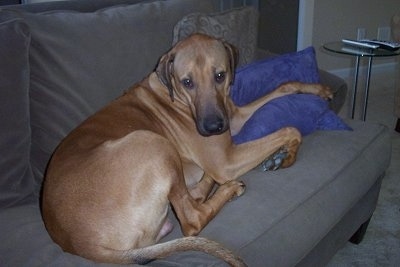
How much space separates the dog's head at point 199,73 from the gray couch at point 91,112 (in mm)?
175

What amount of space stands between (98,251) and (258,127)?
3.04 feet

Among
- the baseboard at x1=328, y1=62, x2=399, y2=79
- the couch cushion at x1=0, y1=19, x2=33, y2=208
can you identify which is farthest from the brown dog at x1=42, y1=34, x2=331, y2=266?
the baseboard at x1=328, y1=62, x2=399, y2=79

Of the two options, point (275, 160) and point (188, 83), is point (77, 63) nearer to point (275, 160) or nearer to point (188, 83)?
point (188, 83)

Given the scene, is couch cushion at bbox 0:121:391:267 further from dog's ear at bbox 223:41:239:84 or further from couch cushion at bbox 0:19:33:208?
dog's ear at bbox 223:41:239:84

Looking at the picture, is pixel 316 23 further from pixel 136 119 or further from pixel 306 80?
pixel 136 119

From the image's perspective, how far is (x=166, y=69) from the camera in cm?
191

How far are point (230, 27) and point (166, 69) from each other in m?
0.58

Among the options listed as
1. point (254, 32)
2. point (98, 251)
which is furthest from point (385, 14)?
point (98, 251)

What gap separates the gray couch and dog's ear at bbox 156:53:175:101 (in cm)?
14

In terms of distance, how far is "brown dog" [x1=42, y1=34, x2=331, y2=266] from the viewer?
135 cm

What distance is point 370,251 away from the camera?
2.23 meters

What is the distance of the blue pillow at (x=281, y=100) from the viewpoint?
6.37ft

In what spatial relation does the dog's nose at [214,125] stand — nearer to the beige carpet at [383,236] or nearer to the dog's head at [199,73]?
the dog's head at [199,73]

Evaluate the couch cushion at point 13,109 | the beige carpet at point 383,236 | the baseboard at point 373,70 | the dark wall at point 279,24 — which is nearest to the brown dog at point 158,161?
the couch cushion at point 13,109
